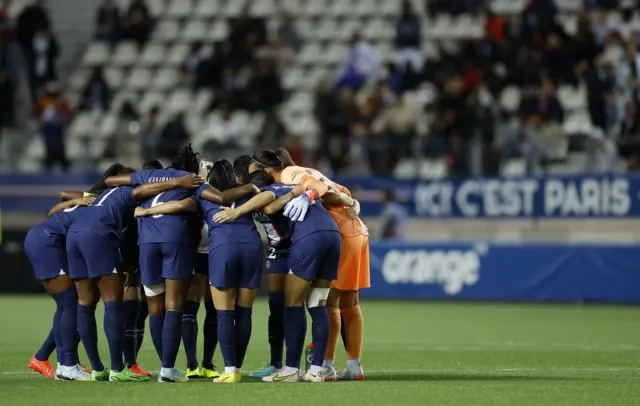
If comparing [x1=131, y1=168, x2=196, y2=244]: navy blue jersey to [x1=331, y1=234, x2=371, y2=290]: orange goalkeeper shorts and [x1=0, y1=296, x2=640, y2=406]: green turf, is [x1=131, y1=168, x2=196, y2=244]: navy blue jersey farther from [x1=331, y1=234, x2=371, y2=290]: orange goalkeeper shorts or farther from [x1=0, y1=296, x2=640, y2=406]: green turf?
[x1=331, y1=234, x2=371, y2=290]: orange goalkeeper shorts

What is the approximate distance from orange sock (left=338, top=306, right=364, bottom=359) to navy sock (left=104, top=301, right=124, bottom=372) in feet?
6.75

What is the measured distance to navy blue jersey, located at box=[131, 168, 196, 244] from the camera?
1150 cm

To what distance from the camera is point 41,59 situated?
30250 millimetres

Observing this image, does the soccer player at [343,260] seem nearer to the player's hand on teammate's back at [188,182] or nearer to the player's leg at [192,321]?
the player's hand on teammate's back at [188,182]

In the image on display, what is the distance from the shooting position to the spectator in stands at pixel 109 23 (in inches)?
1232

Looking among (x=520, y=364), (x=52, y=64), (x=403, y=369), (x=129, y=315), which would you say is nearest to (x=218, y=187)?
(x=129, y=315)

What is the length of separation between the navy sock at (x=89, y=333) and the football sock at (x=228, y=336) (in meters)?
1.19

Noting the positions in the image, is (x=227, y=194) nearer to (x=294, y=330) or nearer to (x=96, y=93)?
(x=294, y=330)

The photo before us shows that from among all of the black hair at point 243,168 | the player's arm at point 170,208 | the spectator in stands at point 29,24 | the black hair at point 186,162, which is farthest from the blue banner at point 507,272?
the player's arm at point 170,208

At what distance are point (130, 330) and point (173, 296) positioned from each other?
3.41ft

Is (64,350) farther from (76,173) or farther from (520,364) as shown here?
(76,173)

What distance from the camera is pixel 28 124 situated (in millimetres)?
28688

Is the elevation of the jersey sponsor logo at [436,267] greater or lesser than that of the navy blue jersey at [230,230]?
lesser

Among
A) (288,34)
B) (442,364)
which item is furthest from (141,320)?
(288,34)
